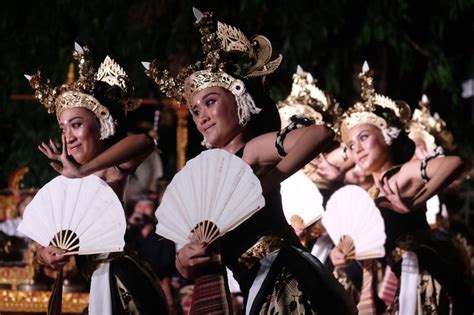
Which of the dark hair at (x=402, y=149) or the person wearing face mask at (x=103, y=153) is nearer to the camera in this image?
the person wearing face mask at (x=103, y=153)

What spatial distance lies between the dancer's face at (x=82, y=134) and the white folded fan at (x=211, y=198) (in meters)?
1.06

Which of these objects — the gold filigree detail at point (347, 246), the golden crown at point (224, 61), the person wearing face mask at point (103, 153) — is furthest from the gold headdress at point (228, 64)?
the gold filigree detail at point (347, 246)

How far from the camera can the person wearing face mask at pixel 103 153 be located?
319 inches

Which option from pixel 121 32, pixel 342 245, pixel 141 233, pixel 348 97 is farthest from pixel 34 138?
pixel 342 245

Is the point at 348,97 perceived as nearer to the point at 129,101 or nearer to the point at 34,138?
the point at 34,138

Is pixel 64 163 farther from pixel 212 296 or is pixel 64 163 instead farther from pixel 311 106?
pixel 311 106

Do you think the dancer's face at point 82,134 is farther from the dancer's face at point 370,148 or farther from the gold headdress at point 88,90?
the dancer's face at point 370,148

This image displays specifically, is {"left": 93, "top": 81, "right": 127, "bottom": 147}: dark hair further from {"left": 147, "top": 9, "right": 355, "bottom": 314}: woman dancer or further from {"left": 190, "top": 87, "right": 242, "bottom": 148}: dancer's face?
{"left": 190, "top": 87, "right": 242, "bottom": 148}: dancer's face

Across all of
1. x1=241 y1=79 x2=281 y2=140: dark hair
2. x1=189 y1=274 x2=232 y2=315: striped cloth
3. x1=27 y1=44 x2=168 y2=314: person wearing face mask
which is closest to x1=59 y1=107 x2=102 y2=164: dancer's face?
x1=27 y1=44 x2=168 y2=314: person wearing face mask

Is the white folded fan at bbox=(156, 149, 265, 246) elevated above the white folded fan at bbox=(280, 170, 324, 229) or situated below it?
below

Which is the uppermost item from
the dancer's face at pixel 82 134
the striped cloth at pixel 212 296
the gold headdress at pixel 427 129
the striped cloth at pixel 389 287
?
the gold headdress at pixel 427 129

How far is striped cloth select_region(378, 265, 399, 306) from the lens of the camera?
391 inches

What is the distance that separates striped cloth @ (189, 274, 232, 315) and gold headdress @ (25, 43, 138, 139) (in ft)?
4.66

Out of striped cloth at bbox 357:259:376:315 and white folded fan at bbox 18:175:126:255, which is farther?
striped cloth at bbox 357:259:376:315
